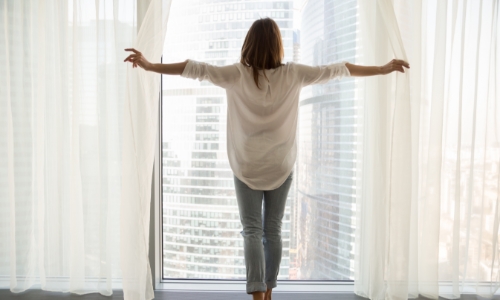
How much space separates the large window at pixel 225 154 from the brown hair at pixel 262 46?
0.59 m

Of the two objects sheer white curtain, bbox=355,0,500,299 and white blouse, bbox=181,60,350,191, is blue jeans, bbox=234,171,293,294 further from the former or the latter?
sheer white curtain, bbox=355,0,500,299

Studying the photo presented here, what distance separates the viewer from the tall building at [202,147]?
2184 mm

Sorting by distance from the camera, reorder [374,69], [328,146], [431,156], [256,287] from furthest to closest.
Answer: [328,146], [431,156], [374,69], [256,287]

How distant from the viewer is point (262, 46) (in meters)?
1.59

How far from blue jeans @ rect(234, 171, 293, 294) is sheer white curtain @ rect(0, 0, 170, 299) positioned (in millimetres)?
763

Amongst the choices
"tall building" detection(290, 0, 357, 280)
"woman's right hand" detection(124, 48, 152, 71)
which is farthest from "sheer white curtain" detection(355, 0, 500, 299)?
"woman's right hand" detection(124, 48, 152, 71)

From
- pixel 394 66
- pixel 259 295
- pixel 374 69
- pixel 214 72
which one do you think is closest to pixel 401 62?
pixel 394 66

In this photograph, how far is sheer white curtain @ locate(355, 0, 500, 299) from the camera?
5.96ft

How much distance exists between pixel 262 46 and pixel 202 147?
0.88 metres

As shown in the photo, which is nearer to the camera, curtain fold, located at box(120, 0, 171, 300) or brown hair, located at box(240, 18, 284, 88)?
brown hair, located at box(240, 18, 284, 88)

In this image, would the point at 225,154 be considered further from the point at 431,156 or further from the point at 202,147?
the point at 431,156

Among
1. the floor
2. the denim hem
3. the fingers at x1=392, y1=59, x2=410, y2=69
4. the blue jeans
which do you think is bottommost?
the floor

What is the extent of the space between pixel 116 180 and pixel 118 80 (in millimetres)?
565

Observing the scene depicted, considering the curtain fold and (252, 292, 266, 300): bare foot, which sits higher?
the curtain fold
